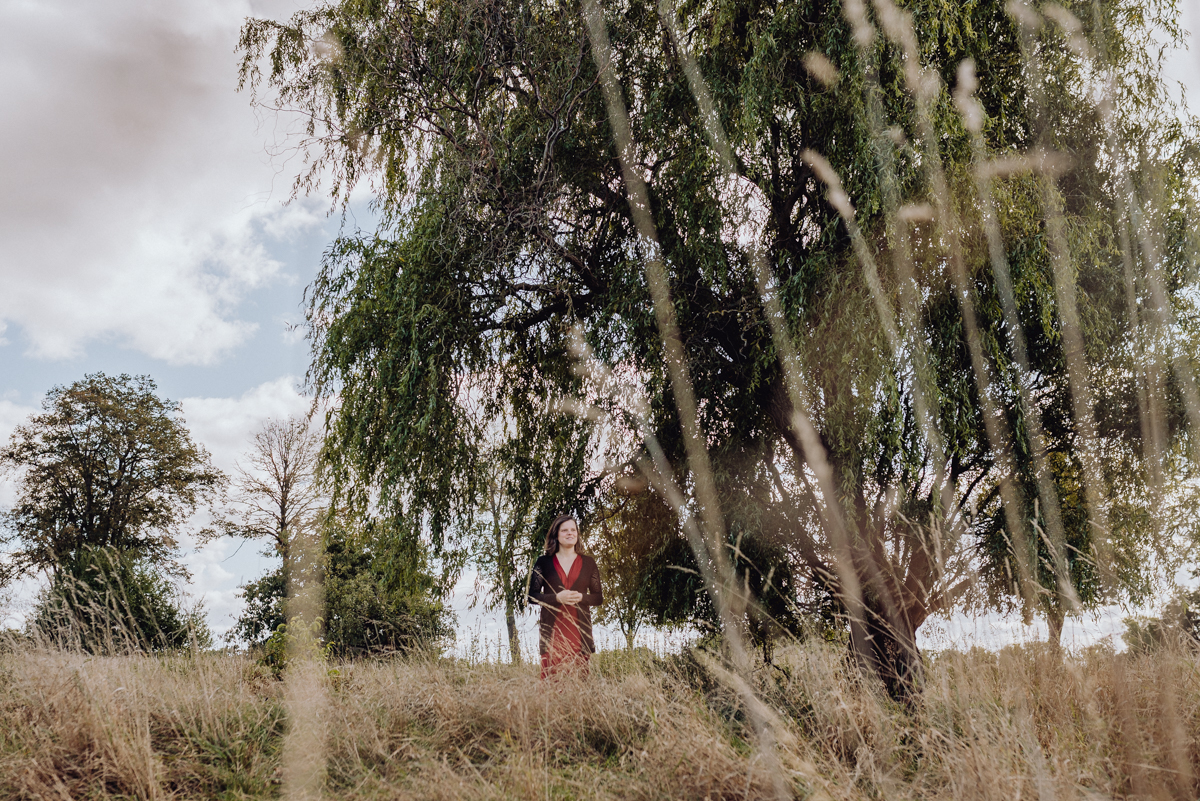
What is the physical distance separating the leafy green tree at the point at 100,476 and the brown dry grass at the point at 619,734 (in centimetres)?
1916

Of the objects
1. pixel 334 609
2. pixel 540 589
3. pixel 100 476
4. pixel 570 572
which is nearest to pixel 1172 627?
pixel 570 572

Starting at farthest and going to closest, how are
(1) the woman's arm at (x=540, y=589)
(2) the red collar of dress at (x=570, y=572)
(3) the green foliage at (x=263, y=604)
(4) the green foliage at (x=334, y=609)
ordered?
(3) the green foliage at (x=263, y=604) → (4) the green foliage at (x=334, y=609) → (2) the red collar of dress at (x=570, y=572) → (1) the woman's arm at (x=540, y=589)

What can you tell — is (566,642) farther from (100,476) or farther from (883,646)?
(100,476)

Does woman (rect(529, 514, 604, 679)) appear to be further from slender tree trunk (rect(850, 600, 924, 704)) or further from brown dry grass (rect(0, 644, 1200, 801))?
slender tree trunk (rect(850, 600, 924, 704))

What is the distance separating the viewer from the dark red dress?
4855 mm

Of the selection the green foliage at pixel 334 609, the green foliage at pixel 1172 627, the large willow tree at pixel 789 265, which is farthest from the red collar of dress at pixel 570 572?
the green foliage at pixel 334 609

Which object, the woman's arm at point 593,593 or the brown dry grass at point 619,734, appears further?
the woman's arm at point 593,593

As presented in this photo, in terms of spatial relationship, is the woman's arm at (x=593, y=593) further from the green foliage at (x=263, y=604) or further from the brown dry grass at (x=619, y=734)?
the green foliage at (x=263, y=604)

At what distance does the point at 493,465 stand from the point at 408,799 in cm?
512

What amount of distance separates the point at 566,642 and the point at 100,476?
72.3ft

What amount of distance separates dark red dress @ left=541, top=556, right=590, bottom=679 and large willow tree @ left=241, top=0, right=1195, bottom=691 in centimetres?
180

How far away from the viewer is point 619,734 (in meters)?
4.08

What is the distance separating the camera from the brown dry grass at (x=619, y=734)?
3.16 meters

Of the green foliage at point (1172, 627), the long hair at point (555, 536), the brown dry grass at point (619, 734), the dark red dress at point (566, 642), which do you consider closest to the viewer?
the brown dry grass at point (619, 734)
